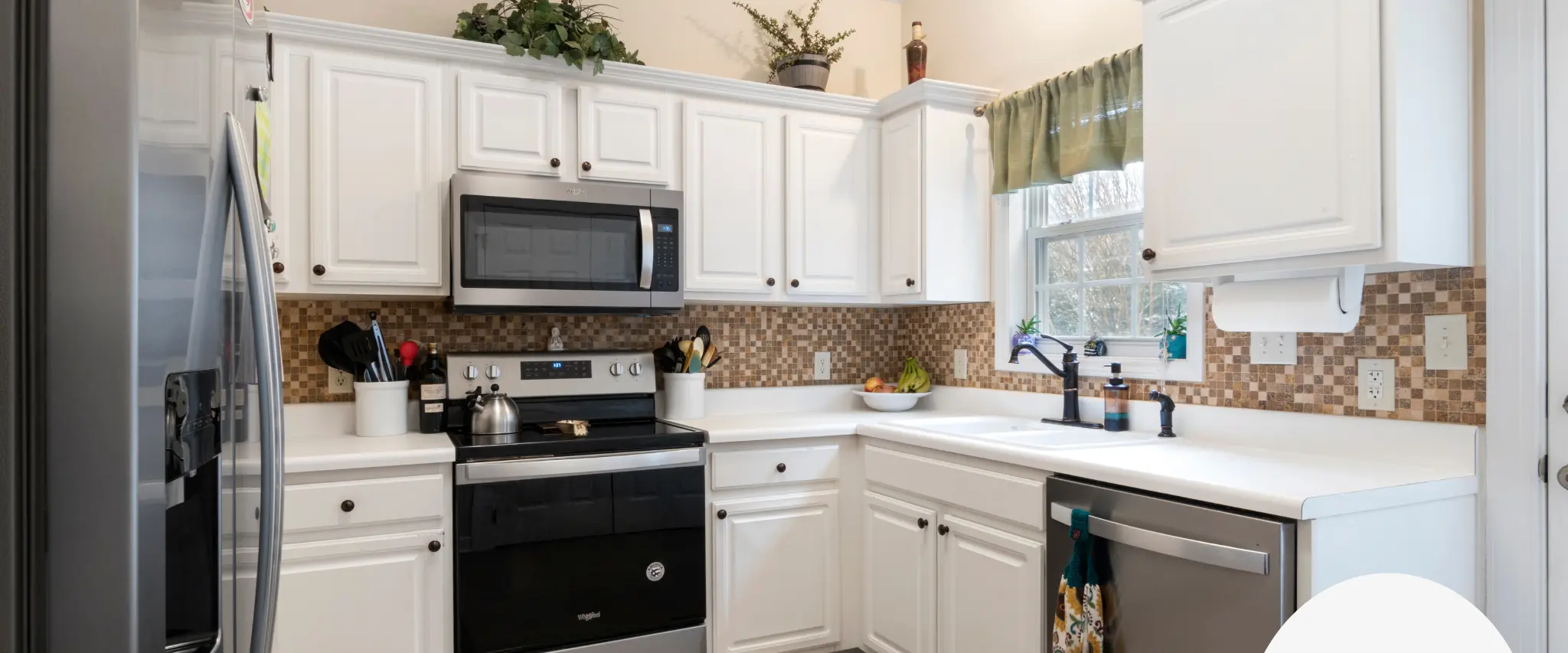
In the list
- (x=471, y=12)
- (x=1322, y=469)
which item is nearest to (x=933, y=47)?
(x=471, y=12)

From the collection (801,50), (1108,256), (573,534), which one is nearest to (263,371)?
(573,534)

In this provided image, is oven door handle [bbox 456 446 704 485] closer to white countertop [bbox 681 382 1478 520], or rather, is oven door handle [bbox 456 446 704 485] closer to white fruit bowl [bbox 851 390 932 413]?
white countertop [bbox 681 382 1478 520]

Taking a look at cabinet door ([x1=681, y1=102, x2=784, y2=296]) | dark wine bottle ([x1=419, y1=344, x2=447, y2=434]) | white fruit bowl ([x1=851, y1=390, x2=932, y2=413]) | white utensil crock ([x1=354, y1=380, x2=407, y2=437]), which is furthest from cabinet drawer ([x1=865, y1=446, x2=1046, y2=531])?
white utensil crock ([x1=354, y1=380, x2=407, y2=437])

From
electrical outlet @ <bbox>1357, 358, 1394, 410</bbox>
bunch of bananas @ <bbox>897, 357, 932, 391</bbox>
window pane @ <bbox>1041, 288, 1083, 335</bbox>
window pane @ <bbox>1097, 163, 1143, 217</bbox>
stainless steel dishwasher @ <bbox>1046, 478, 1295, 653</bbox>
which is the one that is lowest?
stainless steel dishwasher @ <bbox>1046, 478, 1295, 653</bbox>

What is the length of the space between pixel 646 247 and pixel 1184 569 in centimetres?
182

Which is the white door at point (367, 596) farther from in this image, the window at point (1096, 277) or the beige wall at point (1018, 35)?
the beige wall at point (1018, 35)

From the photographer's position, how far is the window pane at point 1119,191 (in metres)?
2.77

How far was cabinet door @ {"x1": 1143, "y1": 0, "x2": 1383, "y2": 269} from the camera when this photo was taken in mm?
1708

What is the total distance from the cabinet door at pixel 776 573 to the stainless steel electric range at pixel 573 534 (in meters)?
0.09

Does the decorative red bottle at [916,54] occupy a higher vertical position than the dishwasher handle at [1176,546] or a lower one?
higher

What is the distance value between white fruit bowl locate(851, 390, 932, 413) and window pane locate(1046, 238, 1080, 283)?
27.4 inches

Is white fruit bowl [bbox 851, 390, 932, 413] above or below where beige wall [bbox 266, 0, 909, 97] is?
below

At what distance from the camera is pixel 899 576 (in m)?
2.71

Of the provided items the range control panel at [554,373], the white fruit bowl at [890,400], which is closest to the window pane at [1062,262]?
the white fruit bowl at [890,400]
